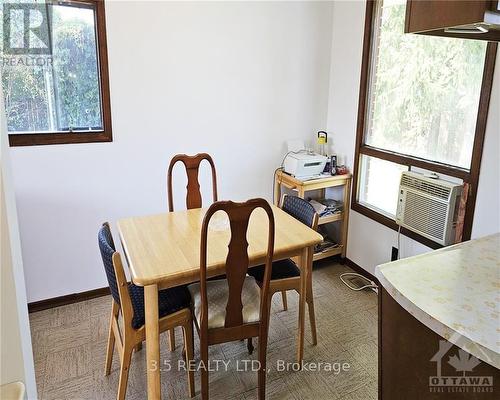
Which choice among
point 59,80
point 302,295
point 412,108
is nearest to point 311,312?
point 302,295

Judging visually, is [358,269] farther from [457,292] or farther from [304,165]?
[457,292]

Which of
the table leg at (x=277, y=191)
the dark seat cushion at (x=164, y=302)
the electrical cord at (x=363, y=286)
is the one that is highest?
the table leg at (x=277, y=191)

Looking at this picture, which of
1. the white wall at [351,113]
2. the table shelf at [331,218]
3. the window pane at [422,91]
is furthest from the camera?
the table shelf at [331,218]

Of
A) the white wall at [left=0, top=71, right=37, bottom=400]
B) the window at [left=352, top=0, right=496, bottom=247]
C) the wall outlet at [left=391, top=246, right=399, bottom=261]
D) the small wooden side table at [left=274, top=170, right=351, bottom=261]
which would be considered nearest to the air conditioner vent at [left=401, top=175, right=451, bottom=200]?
the window at [left=352, top=0, right=496, bottom=247]

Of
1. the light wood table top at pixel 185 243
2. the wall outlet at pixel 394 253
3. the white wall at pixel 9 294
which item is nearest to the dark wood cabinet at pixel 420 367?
the light wood table top at pixel 185 243

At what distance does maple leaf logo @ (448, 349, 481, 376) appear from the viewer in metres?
0.95

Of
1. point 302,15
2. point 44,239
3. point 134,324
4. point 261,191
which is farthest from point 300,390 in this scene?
point 302,15

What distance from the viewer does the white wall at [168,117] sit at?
8.32 ft

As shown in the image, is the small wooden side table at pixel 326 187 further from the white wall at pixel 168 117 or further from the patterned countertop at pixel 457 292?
the patterned countertop at pixel 457 292

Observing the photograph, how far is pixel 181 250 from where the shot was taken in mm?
1849

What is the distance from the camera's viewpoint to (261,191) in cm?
331

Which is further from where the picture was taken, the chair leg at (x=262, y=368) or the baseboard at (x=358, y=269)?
the baseboard at (x=358, y=269)

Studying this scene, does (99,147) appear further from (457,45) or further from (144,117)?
(457,45)

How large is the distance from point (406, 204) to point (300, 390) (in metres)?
A: 1.36
